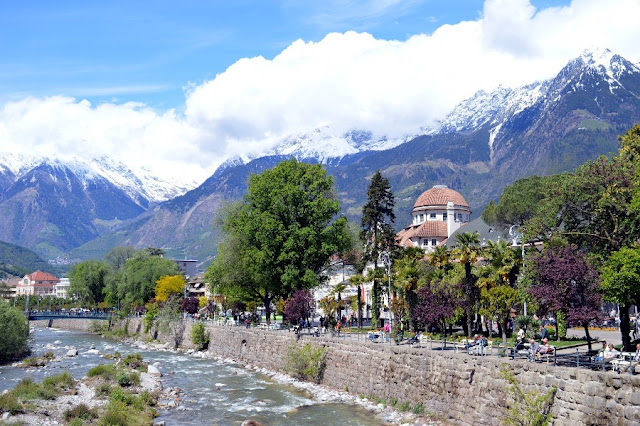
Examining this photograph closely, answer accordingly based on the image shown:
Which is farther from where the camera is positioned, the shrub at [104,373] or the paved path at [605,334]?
the shrub at [104,373]

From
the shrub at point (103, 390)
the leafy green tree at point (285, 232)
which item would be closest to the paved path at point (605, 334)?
the leafy green tree at point (285, 232)

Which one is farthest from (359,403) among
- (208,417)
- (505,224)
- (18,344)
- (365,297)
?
(365,297)

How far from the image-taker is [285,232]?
57969 millimetres

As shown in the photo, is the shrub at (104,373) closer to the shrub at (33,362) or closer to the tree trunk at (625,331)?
the shrub at (33,362)

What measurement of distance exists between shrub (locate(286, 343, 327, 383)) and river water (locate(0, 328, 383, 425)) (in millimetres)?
1738

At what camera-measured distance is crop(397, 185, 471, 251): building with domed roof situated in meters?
113

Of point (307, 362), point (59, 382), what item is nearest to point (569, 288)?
point (307, 362)

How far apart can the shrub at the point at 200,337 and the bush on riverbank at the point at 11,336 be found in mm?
17899

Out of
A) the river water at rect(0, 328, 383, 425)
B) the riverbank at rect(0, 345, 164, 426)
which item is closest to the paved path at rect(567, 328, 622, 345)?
the river water at rect(0, 328, 383, 425)

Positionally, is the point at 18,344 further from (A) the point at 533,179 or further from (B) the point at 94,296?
(B) the point at 94,296

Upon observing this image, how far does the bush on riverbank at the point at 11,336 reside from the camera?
65375mm

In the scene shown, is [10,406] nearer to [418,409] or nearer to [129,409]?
[129,409]

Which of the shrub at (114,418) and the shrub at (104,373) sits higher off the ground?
the shrub at (104,373)

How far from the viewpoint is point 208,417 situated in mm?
36688
